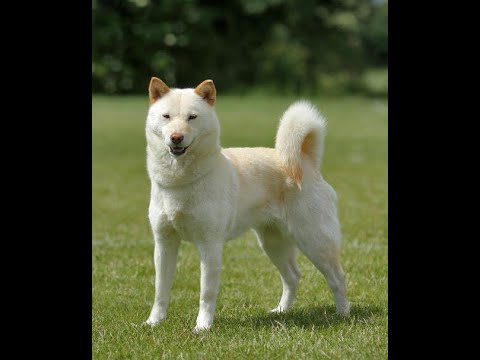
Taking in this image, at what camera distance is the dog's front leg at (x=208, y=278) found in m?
4.20

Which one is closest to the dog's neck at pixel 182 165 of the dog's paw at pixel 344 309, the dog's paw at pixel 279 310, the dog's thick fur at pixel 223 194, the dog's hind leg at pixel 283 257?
the dog's thick fur at pixel 223 194

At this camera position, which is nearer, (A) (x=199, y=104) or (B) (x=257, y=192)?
(A) (x=199, y=104)

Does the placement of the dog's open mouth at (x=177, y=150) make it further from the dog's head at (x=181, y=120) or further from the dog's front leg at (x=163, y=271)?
the dog's front leg at (x=163, y=271)

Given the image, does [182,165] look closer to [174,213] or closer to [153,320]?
[174,213]

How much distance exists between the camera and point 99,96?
24328mm

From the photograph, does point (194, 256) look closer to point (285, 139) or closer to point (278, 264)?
point (278, 264)

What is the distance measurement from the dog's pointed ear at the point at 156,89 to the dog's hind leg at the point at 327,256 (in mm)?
1164

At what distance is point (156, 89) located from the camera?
4.14 m

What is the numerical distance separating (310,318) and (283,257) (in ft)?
1.48

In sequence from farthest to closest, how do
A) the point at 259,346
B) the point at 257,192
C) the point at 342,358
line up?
1. the point at 257,192
2. the point at 259,346
3. the point at 342,358


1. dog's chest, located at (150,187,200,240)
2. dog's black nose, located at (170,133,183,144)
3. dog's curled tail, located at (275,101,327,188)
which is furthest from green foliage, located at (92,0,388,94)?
dog's black nose, located at (170,133,183,144)

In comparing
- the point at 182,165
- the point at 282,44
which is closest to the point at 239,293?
the point at 182,165
